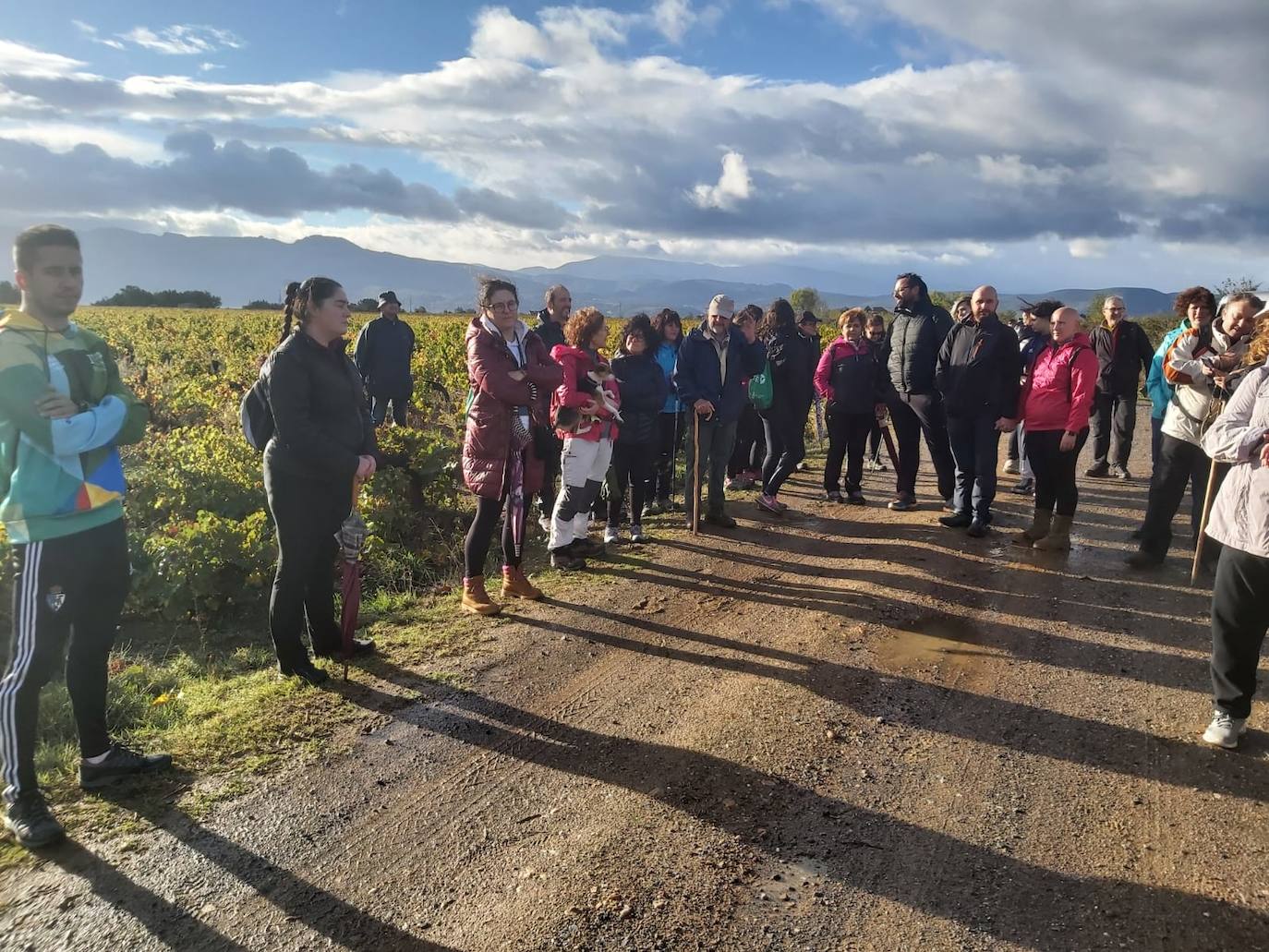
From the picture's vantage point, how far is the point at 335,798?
3.19m

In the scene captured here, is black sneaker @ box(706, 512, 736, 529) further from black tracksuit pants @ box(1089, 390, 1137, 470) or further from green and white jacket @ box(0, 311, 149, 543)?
green and white jacket @ box(0, 311, 149, 543)

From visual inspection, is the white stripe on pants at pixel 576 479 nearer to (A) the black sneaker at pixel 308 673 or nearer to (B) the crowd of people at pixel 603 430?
(B) the crowd of people at pixel 603 430

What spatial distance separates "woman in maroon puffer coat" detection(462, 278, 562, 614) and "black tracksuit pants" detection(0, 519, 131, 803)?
2214 mm

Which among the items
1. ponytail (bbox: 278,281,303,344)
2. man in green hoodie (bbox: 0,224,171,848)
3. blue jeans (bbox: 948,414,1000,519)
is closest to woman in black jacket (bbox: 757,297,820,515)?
blue jeans (bbox: 948,414,1000,519)

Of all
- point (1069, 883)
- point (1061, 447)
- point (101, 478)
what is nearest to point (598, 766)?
point (1069, 883)

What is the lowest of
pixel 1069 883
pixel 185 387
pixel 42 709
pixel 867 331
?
pixel 42 709

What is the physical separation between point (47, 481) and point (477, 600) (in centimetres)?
271

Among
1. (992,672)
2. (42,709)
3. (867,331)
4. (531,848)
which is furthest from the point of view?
(867,331)

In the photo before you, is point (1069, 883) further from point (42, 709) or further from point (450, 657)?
point (42, 709)

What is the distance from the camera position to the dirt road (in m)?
2.52

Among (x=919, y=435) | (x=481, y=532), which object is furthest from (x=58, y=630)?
(x=919, y=435)

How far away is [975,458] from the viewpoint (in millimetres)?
7137

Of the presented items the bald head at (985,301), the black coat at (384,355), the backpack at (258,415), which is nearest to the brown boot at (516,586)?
the backpack at (258,415)

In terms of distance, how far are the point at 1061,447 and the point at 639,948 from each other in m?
5.61
